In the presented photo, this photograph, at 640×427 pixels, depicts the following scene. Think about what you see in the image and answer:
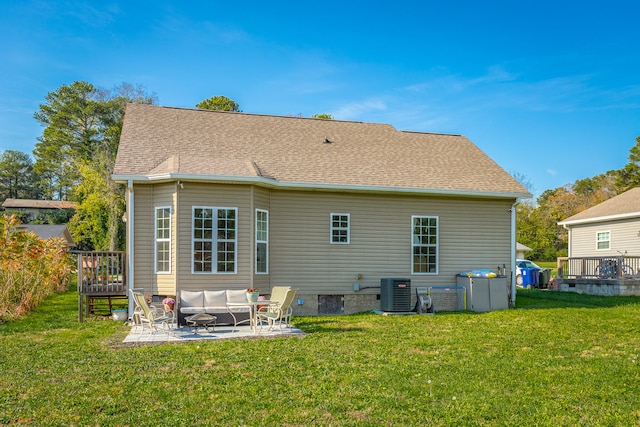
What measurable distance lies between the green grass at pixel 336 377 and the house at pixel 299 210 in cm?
257

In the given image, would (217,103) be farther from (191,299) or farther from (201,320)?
(201,320)

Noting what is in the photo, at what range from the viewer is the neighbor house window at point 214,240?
12.6 meters

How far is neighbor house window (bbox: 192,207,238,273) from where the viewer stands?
1264 cm

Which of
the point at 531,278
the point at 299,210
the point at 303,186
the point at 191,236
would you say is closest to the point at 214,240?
the point at 191,236

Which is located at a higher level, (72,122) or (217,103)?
(217,103)

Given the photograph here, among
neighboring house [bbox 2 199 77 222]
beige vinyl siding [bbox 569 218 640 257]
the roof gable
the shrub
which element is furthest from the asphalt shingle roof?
neighboring house [bbox 2 199 77 222]

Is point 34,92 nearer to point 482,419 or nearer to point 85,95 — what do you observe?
point 85,95

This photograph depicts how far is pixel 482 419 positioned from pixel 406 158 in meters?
11.7

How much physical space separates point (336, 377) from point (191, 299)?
5653mm

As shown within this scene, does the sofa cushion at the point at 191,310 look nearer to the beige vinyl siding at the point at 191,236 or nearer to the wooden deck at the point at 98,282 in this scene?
the beige vinyl siding at the point at 191,236

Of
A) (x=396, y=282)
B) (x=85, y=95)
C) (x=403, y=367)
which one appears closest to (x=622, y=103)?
(x=396, y=282)

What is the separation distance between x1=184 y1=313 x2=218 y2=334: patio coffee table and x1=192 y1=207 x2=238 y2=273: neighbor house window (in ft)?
5.86

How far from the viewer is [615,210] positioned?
24031mm

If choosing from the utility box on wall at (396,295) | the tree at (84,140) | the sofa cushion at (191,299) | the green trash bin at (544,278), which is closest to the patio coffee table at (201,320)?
the sofa cushion at (191,299)
